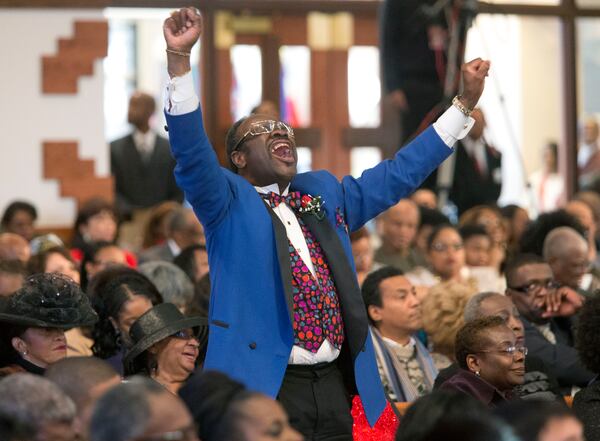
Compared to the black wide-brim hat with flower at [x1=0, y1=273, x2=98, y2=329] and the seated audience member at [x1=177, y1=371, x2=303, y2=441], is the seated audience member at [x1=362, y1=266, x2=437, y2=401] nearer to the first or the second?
the black wide-brim hat with flower at [x1=0, y1=273, x2=98, y2=329]

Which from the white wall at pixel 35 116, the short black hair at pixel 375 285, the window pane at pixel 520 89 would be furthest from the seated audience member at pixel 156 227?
the window pane at pixel 520 89

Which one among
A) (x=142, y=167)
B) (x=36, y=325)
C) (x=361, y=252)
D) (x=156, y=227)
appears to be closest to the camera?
(x=36, y=325)

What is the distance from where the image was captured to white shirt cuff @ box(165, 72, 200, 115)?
13.2 ft

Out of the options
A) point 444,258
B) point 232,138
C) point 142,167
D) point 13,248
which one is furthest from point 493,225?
point 232,138

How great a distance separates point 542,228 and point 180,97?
4358 millimetres

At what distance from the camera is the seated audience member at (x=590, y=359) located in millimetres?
4742

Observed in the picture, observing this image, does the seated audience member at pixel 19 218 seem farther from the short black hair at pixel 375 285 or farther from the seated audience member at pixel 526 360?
the seated audience member at pixel 526 360

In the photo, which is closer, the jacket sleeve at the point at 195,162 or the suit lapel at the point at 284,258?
the jacket sleeve at the point at 195,162

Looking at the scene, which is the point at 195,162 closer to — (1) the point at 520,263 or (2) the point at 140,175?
(1) the point at 520,263

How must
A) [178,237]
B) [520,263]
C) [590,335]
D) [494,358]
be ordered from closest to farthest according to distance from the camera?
1. [494,358]
2. [590,335]
3. [520,263]
4. [178,237]

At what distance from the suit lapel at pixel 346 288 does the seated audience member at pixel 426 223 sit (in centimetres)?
450

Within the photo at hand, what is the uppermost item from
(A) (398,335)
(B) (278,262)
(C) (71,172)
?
(B) (278,262)

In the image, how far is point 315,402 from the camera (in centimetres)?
418

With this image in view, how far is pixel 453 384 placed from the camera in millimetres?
5016
